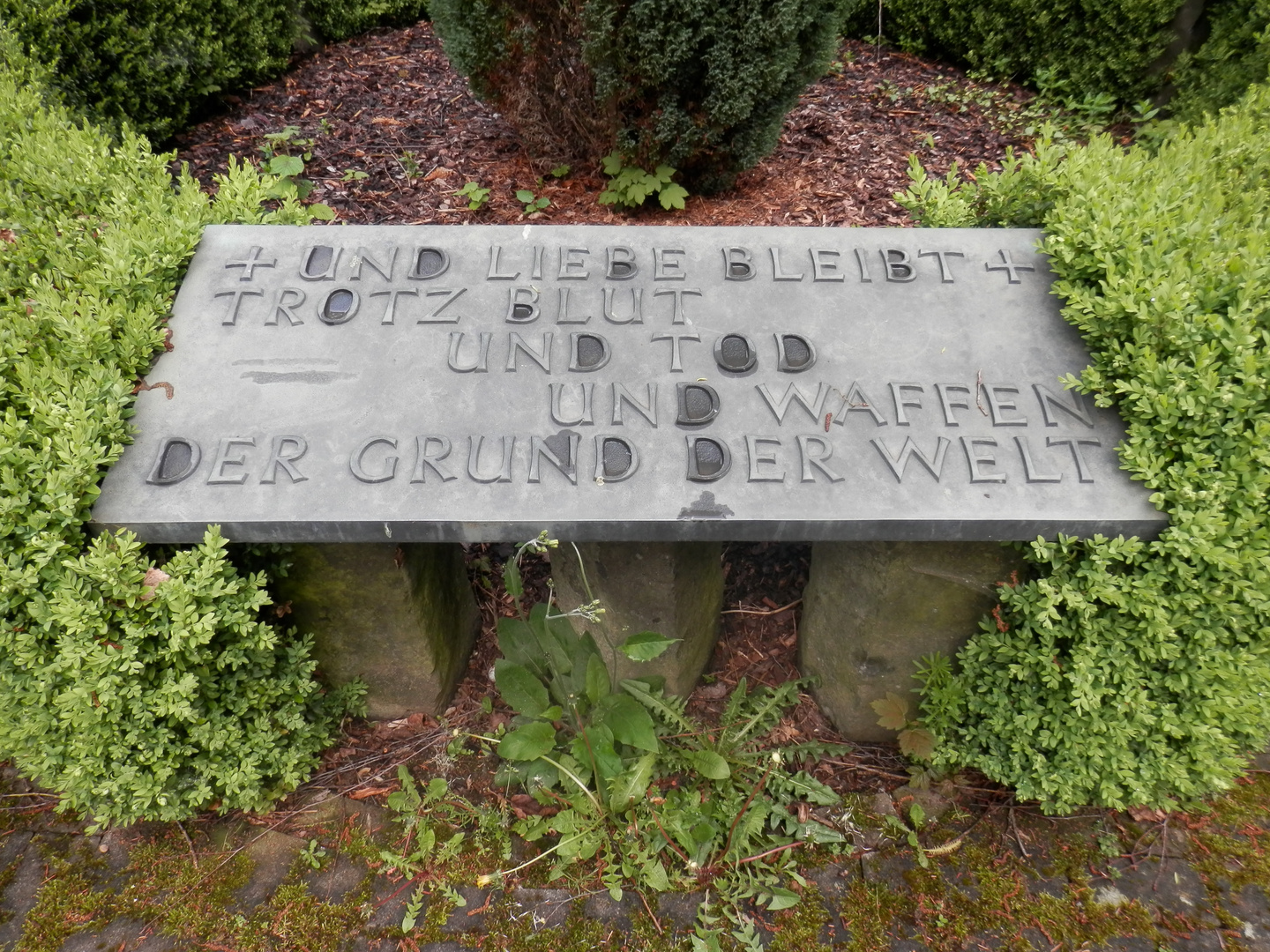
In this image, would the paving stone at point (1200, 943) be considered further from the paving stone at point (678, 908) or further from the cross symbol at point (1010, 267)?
the cross symbol at point (1010, 267)

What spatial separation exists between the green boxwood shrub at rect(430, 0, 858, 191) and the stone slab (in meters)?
1.34

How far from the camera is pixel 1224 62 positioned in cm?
405

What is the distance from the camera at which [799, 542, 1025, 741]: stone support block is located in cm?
222

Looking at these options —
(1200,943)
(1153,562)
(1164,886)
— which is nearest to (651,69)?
(1153,562)

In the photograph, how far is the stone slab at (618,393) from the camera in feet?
6.00

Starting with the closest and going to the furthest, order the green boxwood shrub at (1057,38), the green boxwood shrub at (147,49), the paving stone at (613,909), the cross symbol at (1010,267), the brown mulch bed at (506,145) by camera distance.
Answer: the paving stone at (613,909) → the cross symbol at (1010,267) → the green boxwood shrub at (147,49) → the brown mulch bed at (506,145) → the green boxwood shrub at (1057,38)

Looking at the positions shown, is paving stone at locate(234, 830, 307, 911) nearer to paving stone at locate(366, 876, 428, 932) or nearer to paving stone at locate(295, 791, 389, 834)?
paving stone at locate(295, 791, 389, 834)

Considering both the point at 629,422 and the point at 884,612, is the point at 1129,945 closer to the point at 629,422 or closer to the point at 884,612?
the point at 884,612

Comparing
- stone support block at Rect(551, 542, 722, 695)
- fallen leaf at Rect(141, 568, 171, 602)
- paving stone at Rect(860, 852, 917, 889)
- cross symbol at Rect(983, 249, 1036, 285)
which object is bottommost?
paving stone at Rect(860, 852, 917, 889)

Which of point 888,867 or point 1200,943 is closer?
point 1200,943

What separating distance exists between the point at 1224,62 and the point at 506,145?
4.02 metres

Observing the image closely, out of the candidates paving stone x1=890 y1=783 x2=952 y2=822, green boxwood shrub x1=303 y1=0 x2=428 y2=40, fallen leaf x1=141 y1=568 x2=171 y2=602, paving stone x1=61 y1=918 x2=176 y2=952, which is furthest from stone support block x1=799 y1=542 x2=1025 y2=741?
green boxwood shrub x1=303 y1=0 x2=428 y2=40

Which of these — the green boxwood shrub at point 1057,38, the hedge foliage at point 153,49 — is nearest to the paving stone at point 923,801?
the green boxwood shrub at point 1057,38

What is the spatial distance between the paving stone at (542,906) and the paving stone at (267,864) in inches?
28.0
